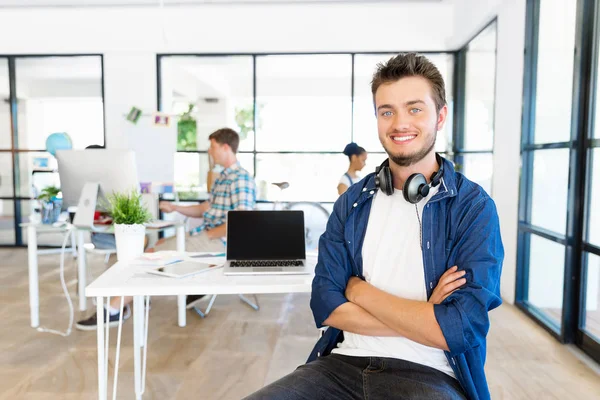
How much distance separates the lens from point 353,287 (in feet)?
4.81

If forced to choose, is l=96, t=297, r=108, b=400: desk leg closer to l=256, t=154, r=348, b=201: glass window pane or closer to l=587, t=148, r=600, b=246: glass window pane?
l=587, t=148, r=600, b=246: glass window pane

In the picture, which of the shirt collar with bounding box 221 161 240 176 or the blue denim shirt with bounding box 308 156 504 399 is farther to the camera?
the shirt collar with bounding box 221 161 240 176

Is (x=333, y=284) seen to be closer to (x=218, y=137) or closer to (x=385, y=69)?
(x=385, y=69)

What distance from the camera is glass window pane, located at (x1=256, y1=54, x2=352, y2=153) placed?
251 inches

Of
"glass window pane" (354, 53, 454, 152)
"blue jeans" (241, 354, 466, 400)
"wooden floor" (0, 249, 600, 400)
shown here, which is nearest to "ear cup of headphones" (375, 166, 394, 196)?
"blue jeans" (241, 354, 466, 400)

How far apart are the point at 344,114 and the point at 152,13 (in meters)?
2.62

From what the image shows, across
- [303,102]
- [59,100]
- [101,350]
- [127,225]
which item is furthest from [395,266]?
[59,100]

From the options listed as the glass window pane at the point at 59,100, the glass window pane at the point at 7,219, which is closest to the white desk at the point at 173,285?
the glass window pane at the point at 59,100

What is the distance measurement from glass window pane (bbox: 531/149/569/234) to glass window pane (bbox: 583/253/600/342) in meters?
0.36

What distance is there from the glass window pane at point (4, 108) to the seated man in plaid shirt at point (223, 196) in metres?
4.19

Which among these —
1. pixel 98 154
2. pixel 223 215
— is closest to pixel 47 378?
pixel 98 154

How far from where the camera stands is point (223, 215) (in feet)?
12.1

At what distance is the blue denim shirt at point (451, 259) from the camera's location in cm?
129

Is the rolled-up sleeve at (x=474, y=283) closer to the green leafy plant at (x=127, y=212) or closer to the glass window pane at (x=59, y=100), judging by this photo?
the green leafy plant at (x=127, y=212)
